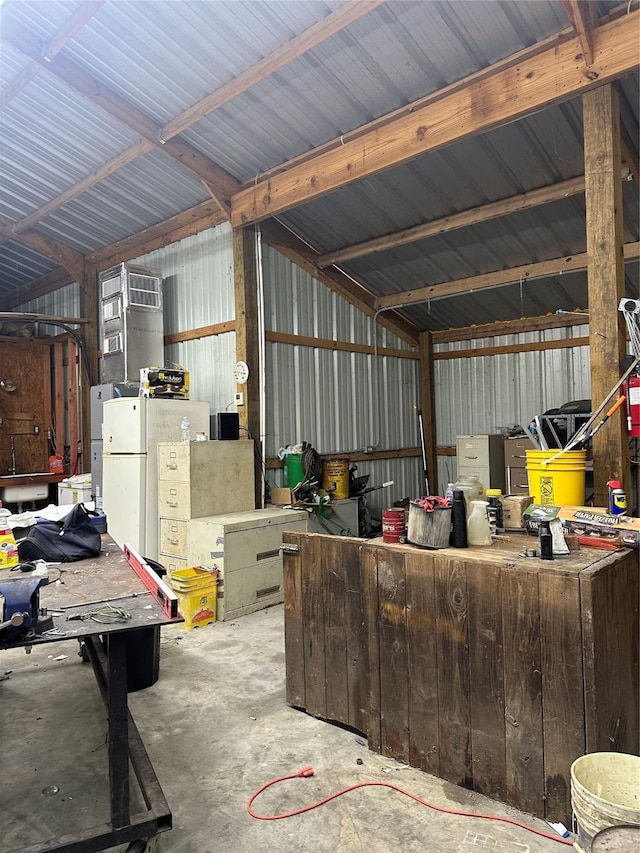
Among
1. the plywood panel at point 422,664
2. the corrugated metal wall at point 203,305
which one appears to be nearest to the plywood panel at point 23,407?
the corrugated metal wall at point 203,305

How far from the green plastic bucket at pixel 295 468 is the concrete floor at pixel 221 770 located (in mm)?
2576

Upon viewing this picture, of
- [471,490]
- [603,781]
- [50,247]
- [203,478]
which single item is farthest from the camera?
[50,247]

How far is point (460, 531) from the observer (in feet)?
7.82

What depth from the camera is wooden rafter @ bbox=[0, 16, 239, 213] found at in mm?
4090

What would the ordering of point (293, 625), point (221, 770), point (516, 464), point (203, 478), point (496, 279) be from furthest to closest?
point (516, 464)
point (496, 279)
point (203, 478)
point (293, 625)
point (221, 770)

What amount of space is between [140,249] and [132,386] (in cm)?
189

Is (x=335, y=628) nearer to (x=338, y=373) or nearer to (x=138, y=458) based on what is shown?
(x=138, y=458)

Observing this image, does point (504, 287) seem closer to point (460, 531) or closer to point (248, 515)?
point (248, 515)

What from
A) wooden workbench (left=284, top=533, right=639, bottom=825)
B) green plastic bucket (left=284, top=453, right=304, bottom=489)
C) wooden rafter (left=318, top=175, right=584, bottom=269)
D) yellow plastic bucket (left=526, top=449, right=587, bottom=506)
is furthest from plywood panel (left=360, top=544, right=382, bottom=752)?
wooden rafter (left=318, top=175, right=584, bottom=269)

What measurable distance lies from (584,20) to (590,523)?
2733 millimetres

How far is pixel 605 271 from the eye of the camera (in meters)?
3.32

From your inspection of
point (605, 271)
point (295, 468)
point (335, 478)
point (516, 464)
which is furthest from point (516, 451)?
point (605, 271)

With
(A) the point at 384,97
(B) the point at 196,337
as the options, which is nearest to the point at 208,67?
(A) the point at 384,97

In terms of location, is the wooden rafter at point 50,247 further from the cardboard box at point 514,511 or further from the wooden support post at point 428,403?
the cardboard box at point 514,511
